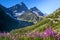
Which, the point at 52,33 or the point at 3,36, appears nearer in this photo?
the point at 52,33

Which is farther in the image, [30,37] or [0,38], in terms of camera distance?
[0,38]

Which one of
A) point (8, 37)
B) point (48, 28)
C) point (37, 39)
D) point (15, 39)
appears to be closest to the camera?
point (48, 28)

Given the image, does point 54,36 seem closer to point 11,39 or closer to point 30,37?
point 30,37

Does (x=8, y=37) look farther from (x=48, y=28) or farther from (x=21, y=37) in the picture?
(x=48, y=28)

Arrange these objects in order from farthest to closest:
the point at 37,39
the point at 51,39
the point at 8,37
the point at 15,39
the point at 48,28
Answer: the point at 8,37 < the point at 15,39 < the point at 37,39 < the point at 51,39 < the point at 48,28

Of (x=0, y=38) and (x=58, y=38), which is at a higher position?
(x=0, y=38)

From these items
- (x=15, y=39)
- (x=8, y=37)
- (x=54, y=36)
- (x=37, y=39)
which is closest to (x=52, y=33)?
(x=54, y=36)

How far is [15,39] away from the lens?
38.2 feet

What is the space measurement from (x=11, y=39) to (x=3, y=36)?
4.45 ft

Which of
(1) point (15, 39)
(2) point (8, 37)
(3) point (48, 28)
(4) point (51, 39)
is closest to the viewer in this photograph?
(3) point (48, 28)

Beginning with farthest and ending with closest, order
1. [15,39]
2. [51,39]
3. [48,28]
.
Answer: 1. [15,39]
2. [51,39]
3. [48,28]

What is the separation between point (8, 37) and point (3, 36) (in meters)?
0.73

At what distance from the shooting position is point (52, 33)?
857 centimetres

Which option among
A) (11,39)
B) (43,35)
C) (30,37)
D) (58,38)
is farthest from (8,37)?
(58,38)
